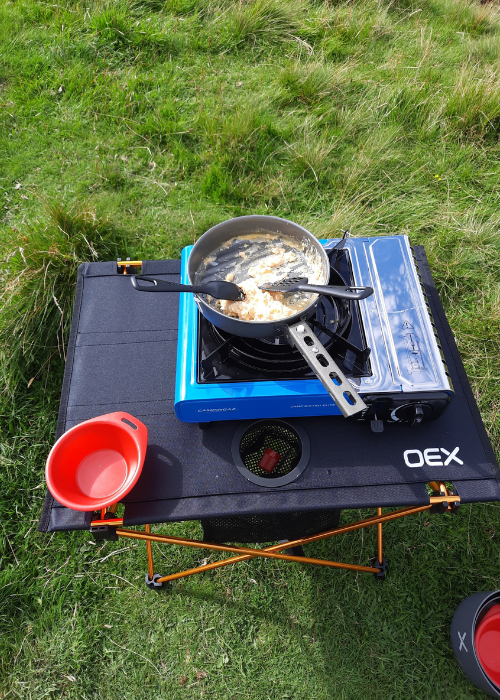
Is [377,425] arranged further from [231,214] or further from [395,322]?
[231,214]

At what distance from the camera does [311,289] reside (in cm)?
173

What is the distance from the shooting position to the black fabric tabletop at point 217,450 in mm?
2107

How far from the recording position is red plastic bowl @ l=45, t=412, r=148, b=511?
193 centimetres

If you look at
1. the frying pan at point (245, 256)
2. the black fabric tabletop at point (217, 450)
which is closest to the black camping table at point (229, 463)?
the black fabric tabletop at point (217, 450)

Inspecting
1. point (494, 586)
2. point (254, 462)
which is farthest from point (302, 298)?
point (494, 586)

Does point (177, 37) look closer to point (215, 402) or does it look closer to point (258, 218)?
point (258, 218)

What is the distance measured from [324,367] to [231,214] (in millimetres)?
3022

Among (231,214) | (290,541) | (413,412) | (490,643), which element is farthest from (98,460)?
(231,214)

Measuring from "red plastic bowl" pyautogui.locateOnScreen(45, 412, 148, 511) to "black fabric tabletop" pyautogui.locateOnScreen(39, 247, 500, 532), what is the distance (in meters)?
0.15

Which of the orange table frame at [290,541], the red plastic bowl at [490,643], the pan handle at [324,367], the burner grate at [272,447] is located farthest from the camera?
the red plastic bowl at [490,643]

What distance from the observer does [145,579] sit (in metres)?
2.93

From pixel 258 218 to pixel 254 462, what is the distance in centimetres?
131

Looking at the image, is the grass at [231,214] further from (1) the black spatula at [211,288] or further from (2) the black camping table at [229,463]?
(1) the black spatula at [211,288]

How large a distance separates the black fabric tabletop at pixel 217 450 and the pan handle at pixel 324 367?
0.63m
